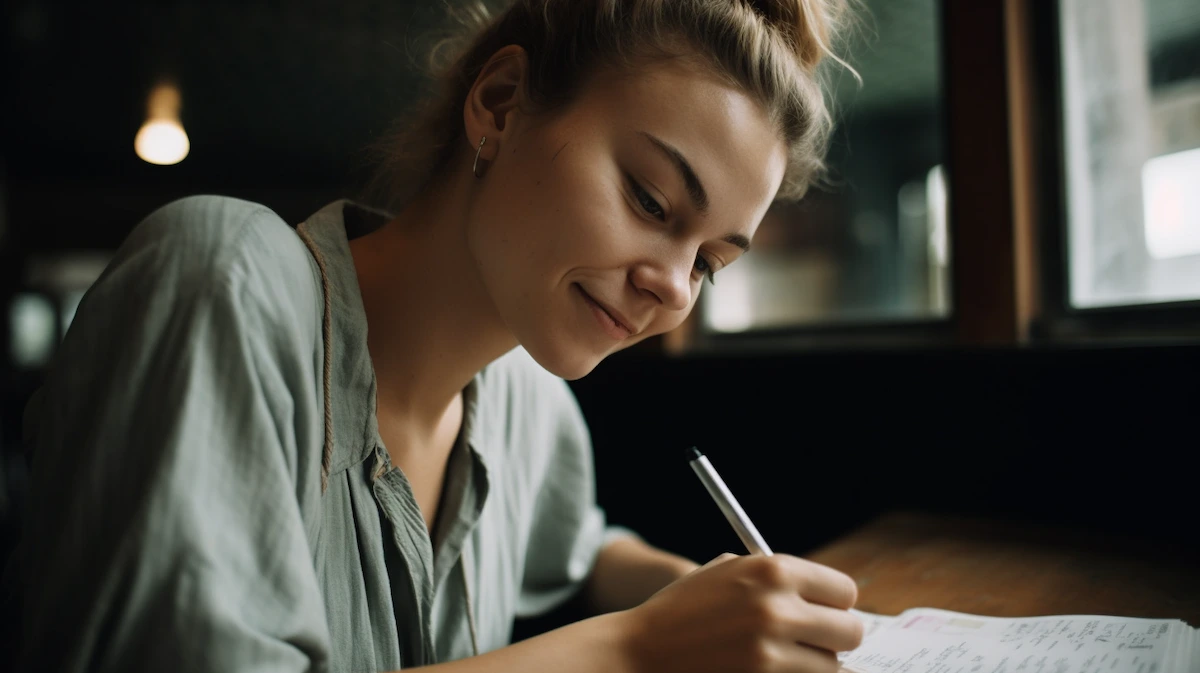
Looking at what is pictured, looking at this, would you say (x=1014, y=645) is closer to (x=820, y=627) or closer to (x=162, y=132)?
(x=820, y=627)

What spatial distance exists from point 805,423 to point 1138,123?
86 cm

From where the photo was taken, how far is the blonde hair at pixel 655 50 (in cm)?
80

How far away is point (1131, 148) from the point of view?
1.44 metres

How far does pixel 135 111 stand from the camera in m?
4.10

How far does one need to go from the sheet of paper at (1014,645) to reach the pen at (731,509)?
13 centimetres

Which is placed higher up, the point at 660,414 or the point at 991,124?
the point at 991,124

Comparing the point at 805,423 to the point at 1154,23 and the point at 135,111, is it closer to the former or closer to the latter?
the point at 1154,23

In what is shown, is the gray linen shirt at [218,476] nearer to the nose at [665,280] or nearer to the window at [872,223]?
the nose at [665,280]

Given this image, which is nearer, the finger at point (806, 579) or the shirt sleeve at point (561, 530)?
the finger at point (806, 579)

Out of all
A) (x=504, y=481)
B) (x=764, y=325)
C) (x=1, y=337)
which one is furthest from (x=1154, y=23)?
(x=1, y=337)

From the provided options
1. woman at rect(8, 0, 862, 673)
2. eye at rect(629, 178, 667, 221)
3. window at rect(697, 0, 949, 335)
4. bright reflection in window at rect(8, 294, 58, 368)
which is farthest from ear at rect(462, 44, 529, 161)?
bright reflection in window at rect(8, 294, 58, 368)

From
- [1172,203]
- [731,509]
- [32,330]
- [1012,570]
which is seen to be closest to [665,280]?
[731,509]

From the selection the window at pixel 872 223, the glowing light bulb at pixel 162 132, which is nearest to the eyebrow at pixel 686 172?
Answer: the window at pixel 872 223

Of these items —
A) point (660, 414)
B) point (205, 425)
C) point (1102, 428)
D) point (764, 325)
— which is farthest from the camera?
point (764, 325)
